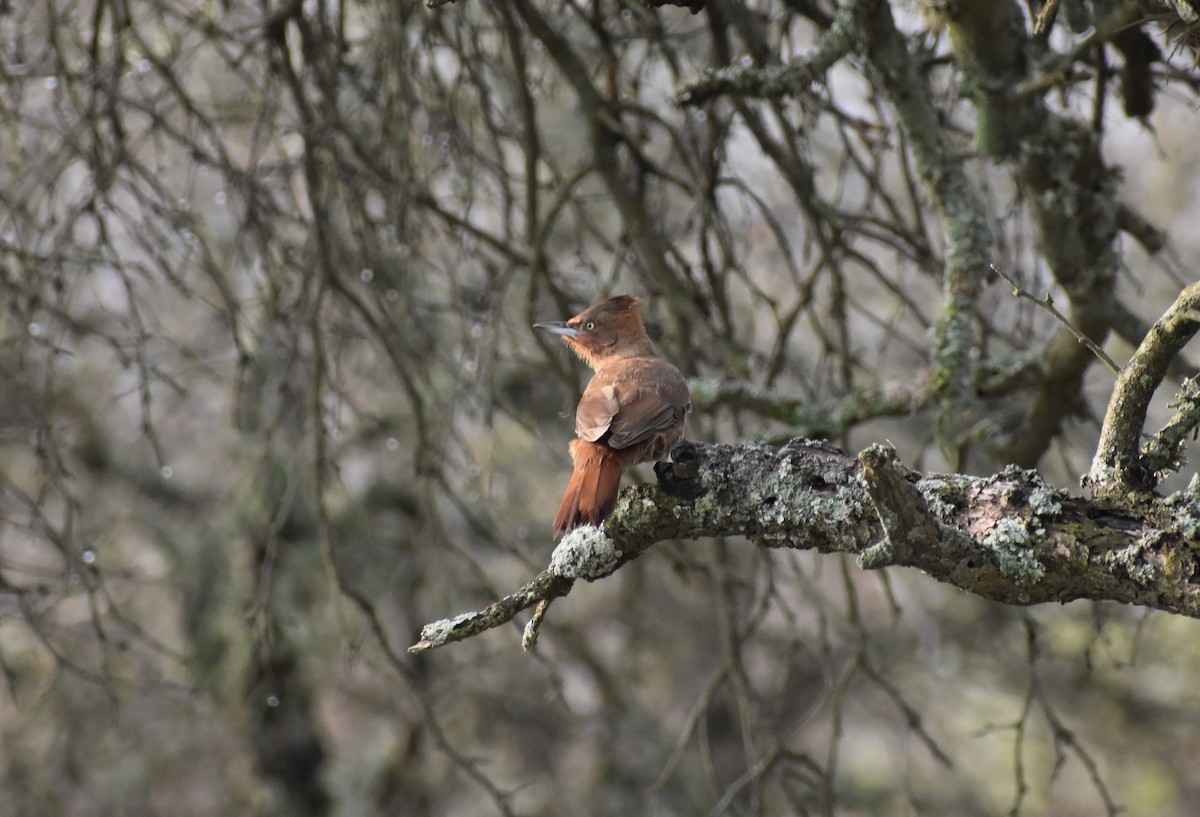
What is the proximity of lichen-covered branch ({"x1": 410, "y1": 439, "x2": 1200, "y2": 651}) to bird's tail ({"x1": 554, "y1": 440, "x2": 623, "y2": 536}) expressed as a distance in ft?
0.31

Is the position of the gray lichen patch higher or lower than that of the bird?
lower

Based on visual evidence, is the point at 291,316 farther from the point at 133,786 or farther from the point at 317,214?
the point at 133,786

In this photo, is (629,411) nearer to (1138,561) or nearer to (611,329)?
(611,329)

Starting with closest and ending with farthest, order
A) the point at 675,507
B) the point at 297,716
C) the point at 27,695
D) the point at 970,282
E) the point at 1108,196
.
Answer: the point at 675,507 < the point at 970,282 < the point at 1108,196 < the point at 27,695 < the point at 297,716

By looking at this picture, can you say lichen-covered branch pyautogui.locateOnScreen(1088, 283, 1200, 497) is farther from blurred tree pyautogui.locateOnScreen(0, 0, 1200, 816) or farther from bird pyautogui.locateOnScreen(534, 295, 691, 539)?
bird pyautogui.locateOnScreen(534, 295, 691, 539)

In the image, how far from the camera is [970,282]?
11.2ft

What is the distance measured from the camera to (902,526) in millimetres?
1938

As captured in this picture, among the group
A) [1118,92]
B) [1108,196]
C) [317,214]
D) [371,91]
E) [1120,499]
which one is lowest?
[1120,499]

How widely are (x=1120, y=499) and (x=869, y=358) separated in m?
6.71

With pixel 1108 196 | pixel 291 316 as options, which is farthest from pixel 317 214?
pixel 1108 196

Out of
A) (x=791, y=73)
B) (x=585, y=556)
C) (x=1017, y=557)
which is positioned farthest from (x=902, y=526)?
(x=791, y=73)

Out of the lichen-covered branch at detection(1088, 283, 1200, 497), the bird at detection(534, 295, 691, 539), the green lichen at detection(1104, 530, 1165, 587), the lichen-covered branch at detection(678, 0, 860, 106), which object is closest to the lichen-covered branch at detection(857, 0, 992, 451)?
the lichen-covered branch at detection(678, 0, 860, 106)

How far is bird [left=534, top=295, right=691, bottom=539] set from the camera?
2570 mm

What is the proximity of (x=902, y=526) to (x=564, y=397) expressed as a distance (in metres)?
4.27
